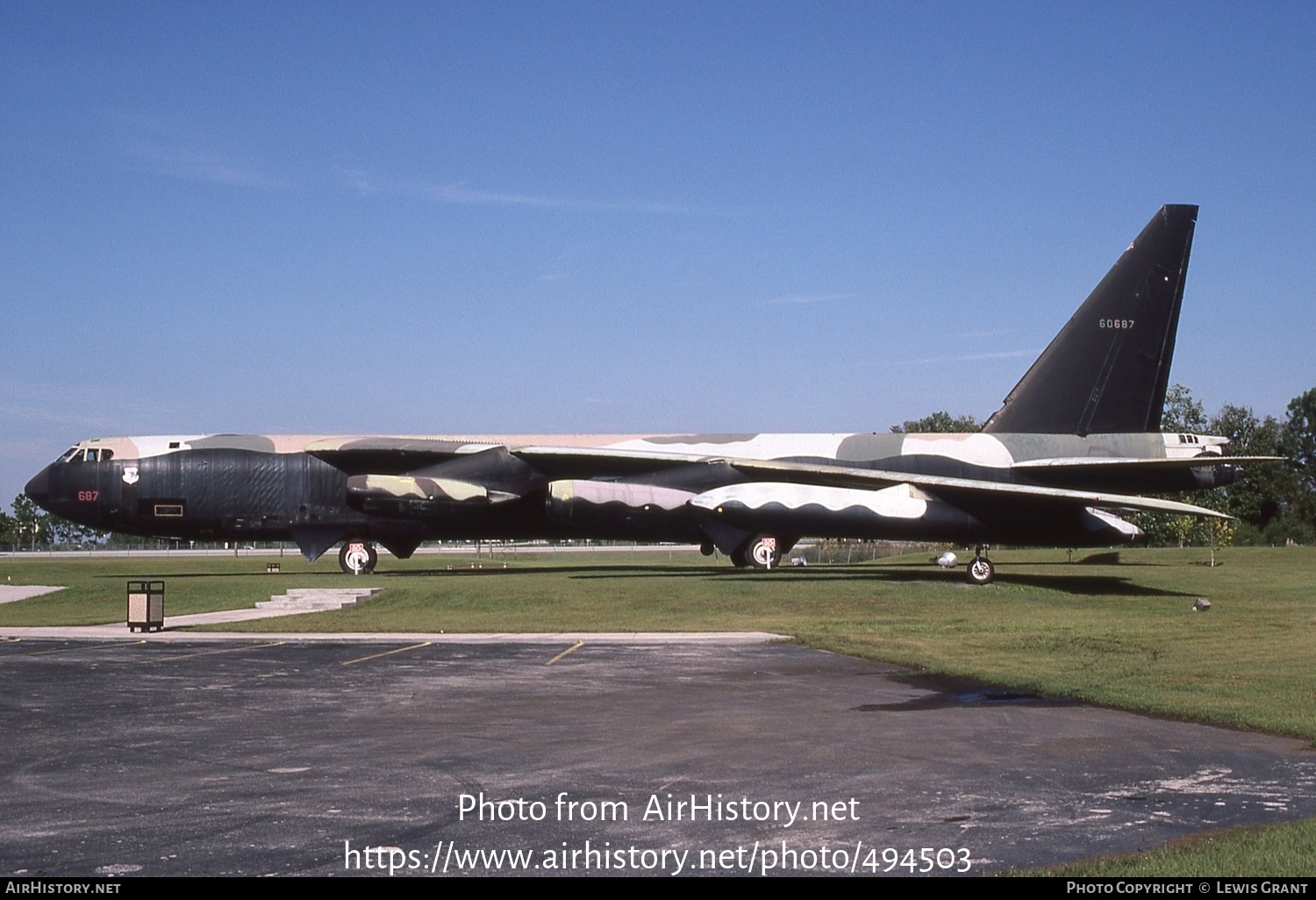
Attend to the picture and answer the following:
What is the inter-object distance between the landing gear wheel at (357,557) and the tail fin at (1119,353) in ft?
61.1

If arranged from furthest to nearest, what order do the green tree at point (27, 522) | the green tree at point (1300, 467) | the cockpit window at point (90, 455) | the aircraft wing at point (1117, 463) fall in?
1. the green tree at point (27, 522)
2. the green tree at point (1300, 467)
3. the cockpit window at point (90, 455)
4. the aircraft wing at point (1117, 463)

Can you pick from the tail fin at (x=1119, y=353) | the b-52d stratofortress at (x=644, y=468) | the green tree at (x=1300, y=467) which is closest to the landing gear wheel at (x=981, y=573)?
the b-52d stratofortress at (x=644, y=468)

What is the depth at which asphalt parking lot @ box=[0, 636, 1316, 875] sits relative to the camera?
7168mm

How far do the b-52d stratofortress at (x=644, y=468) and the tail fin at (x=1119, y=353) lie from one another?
44 millimetres

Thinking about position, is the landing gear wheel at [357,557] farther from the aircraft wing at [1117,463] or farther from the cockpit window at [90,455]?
the aircraft wing at [1117,463]

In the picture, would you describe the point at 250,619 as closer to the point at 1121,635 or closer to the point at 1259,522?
the point at 1121,635

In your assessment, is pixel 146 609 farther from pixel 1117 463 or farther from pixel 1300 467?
pixel 1300 467

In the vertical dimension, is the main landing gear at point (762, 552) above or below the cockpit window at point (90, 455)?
below

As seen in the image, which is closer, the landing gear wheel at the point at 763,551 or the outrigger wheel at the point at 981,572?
the outrigger wheel at the point at 981,572

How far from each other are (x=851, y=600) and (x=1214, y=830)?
777 inches

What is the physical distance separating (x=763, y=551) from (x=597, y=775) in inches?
1021

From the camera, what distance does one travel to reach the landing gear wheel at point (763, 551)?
115 ft

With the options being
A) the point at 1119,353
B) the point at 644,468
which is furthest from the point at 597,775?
the point at 1119,353

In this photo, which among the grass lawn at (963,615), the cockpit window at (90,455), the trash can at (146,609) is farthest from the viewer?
the cockpit window at (90,455)
